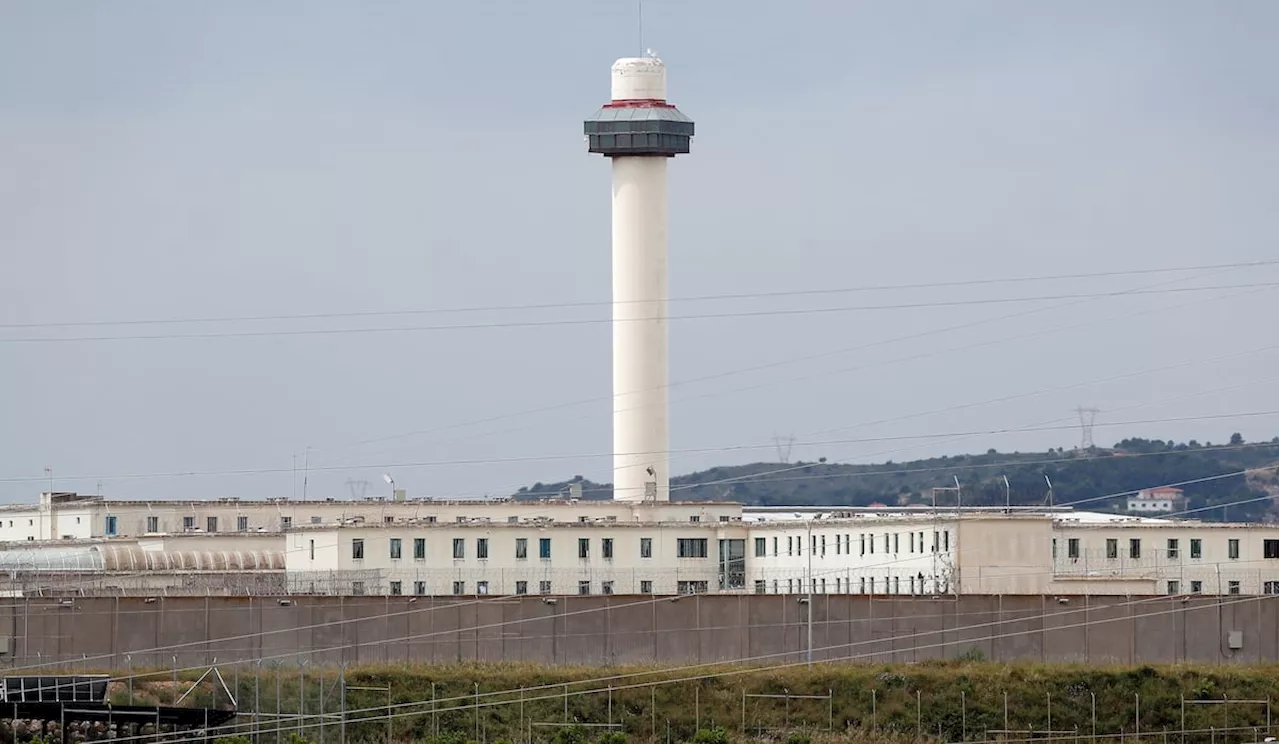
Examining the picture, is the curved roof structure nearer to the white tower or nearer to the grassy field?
the white tower

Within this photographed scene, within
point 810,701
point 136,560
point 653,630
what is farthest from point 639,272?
point 810,701

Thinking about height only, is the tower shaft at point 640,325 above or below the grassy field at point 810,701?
above

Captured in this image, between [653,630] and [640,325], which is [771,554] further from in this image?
[653,630]

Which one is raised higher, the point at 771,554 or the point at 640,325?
the point at 640,325

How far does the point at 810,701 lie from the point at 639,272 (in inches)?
2228

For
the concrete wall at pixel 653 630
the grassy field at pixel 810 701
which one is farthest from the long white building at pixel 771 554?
the grassy field at pixel 810 701

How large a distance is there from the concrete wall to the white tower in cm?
4090

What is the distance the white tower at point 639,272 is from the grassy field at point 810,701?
4744 cm

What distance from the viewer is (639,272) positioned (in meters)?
132

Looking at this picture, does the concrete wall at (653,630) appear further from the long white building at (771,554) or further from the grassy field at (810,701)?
the long white building at (771,554)

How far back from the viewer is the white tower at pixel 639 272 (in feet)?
422

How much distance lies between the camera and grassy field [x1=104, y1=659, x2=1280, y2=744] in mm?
75500

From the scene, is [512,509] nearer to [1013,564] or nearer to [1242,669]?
[1013,564]

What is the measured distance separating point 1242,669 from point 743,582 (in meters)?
33.6
